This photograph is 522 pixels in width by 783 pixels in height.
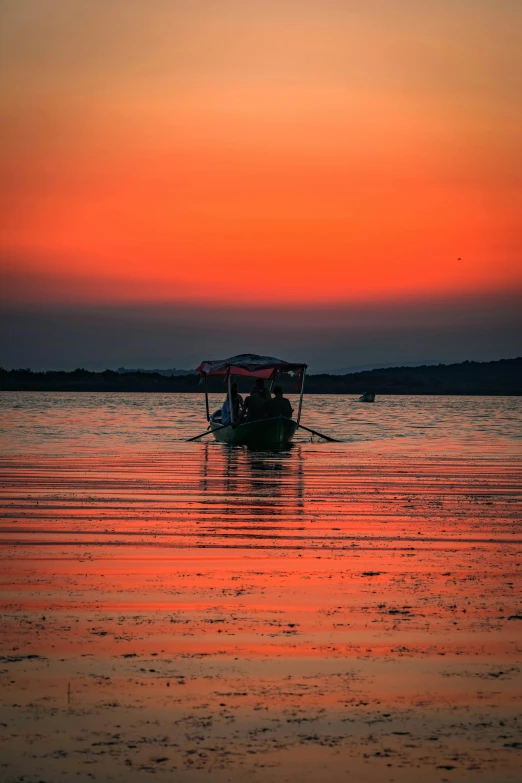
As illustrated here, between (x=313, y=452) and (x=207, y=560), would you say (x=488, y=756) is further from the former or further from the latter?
(x=313, y=452)

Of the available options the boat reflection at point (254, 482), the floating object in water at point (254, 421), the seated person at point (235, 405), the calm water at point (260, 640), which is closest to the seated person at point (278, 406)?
the floating object in water at point (254, 421)

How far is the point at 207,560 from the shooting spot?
41.6ft

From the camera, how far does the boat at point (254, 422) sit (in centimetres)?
3741

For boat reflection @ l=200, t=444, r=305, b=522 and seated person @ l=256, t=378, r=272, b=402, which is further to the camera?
seated person @ l=256, t=378, r=272, b=402

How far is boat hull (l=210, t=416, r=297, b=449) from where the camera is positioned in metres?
37.1

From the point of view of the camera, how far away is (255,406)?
37156mm

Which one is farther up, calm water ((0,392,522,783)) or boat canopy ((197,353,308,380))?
boat canopy ((197,353,308,380))

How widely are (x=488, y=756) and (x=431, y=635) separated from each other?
9.02 feet

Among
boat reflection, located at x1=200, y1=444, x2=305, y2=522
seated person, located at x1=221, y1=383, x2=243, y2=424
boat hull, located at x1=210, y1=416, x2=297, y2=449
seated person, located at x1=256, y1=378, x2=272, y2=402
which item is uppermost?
seated person, located at x1=256, y1=378, x2=272, y2=402

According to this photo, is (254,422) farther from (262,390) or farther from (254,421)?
(262,390)

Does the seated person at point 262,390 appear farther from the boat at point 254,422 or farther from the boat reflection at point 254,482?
the boat reflection at point 254,482

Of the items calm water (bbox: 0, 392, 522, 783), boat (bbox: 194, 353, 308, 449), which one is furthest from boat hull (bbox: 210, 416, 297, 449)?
calm water (bbox: 0, 392, 522, 783)

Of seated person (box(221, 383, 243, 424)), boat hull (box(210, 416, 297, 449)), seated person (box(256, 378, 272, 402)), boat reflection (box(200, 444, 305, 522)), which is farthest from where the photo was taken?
seated person (box(221, 383, 243, 424))

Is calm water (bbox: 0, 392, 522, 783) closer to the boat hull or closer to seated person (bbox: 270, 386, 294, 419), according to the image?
seated person (bbox: 270, 386, 294, 419)
